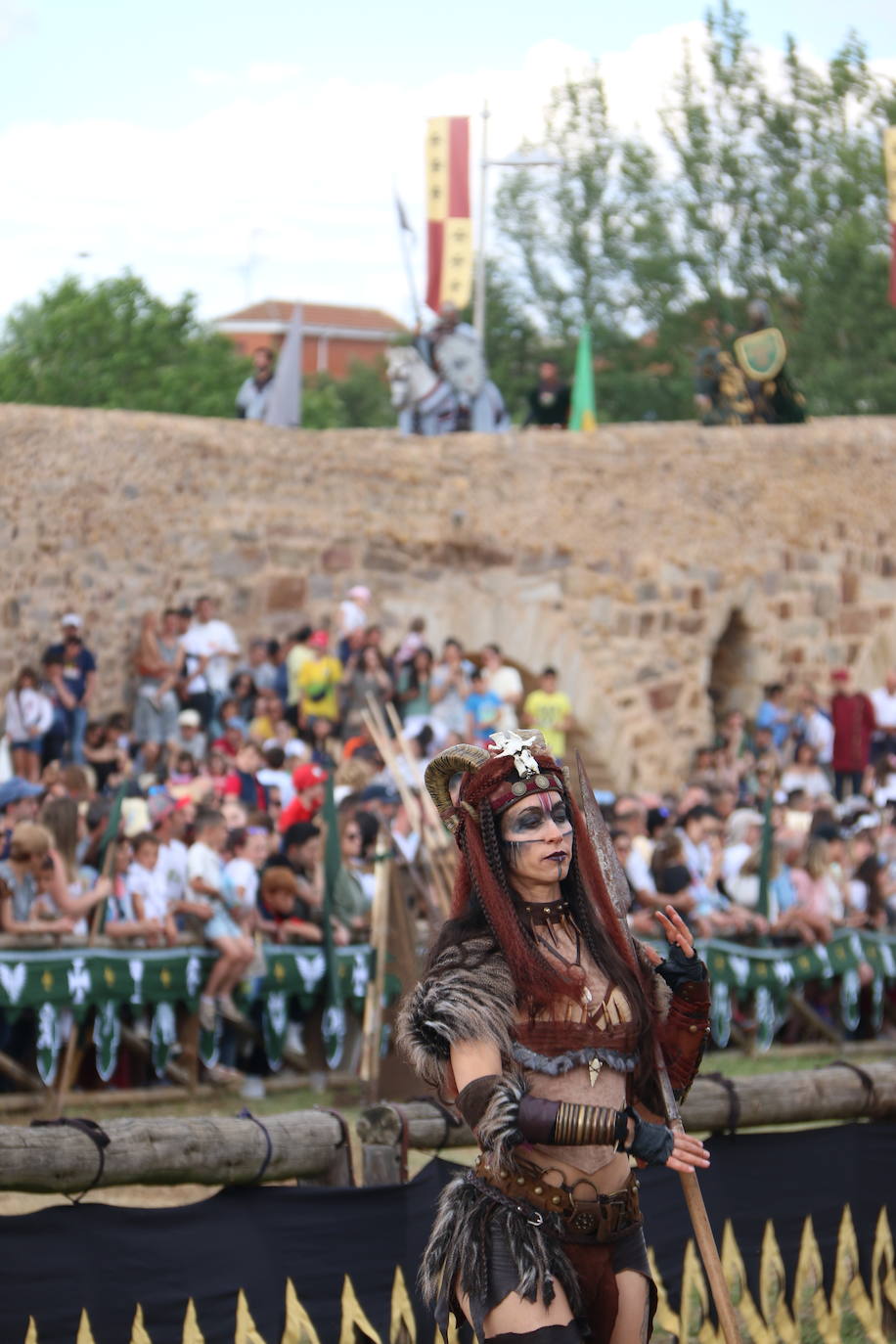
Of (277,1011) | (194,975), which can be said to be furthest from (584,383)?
(194,975)

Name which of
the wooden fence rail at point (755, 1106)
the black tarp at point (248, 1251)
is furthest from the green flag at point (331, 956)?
the black tarp at point (248, 1251)

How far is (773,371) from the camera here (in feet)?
71.3

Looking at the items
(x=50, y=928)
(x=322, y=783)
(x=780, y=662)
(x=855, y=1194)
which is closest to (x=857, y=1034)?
(x=322, y=783)

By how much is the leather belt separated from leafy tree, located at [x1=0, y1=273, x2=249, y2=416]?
33.5 metres

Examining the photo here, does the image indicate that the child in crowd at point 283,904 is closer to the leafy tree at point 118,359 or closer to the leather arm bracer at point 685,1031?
the leather arm bracer at point 685,1031

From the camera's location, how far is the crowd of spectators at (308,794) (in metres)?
9.60

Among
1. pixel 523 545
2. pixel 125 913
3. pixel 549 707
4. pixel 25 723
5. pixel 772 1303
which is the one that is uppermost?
pixel 523 545

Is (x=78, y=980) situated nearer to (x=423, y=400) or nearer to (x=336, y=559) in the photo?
(x=336, y=559)

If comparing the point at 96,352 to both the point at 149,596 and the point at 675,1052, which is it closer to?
the point at 149,596

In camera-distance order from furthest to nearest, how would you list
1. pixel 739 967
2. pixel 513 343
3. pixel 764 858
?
pixel 513 343 → pixel 764 858 → pixel 739 967

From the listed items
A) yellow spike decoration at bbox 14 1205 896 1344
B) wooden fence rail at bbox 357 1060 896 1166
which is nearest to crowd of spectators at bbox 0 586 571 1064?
wooden fence rail at bbox 357 1060 896 1166

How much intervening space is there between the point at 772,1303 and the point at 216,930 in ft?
14.1

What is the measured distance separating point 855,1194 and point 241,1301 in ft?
7.37

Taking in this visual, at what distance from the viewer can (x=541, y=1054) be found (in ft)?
13.0
